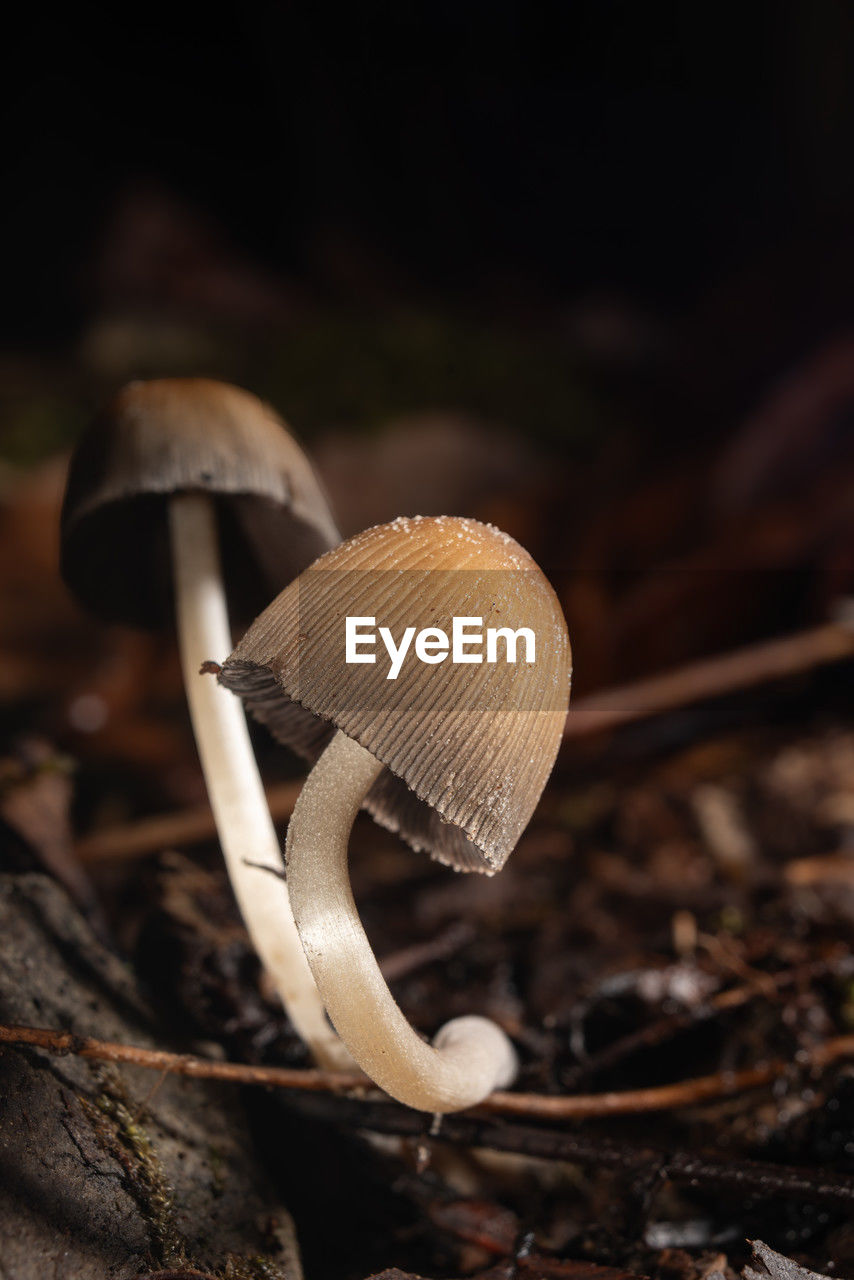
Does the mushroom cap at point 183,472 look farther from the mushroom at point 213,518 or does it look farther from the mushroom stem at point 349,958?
the mushroom stem at point 349,958

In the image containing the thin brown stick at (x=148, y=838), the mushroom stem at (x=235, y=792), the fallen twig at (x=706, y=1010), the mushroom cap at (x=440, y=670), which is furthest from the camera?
the thin brown stick at (x=148, y=838)

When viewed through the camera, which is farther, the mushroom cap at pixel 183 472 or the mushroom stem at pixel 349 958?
the mushroom cap at pixel 183 472

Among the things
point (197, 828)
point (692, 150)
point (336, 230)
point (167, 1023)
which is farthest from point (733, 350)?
point (167, 1023)

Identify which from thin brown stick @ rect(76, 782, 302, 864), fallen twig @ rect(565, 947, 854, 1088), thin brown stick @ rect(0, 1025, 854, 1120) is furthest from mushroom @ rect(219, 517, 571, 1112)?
thin brown stick @ rect(76, 782, 302, 864)

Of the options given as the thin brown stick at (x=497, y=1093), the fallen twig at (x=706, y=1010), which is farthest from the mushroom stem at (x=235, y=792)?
the fallen twig at (x=706, y=1010)

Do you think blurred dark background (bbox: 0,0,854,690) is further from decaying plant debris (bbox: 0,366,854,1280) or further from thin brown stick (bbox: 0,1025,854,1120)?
thin brown stick (bbox: 0,1025,854,1120)

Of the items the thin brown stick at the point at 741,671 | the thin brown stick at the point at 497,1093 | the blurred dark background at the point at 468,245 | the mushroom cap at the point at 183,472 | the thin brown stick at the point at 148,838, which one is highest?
the blurred dark background at the point at 468,245

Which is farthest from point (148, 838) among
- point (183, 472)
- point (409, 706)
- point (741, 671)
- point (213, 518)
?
point (741, 671)
